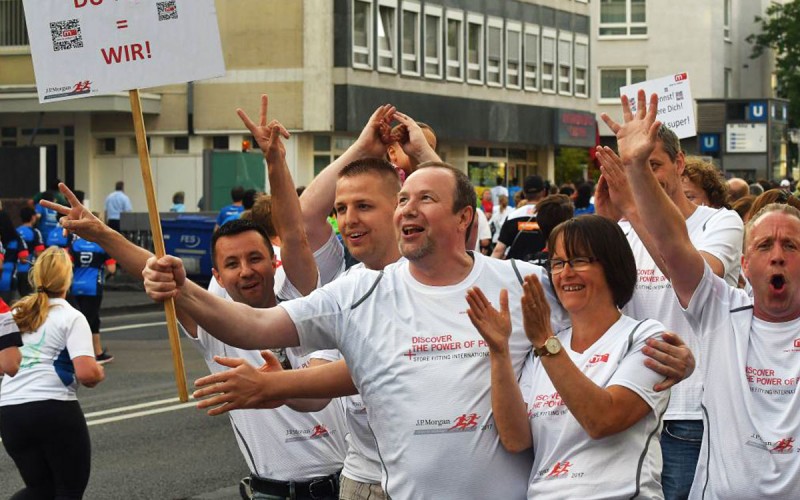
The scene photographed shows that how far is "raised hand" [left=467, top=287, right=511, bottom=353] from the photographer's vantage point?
4.45m

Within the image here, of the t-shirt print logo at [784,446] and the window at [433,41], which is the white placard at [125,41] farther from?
the window at [433,41]

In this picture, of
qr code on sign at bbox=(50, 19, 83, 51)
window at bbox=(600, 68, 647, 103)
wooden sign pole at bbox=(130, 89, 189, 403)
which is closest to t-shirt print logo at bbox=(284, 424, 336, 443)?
wooden sign pole at bbox=(130, 89, 189, 403)

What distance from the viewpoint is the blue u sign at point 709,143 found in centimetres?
3438

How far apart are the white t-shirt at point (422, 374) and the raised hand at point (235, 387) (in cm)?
28

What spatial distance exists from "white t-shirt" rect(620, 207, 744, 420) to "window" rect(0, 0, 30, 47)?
3857cm

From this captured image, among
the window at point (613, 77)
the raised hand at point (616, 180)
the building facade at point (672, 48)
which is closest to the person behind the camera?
the raised hand at point (616, 180)

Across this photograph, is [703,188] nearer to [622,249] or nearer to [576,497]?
[622,249]

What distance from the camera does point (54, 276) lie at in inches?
339

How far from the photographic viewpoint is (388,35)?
145ft

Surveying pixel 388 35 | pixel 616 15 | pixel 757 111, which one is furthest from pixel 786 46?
pixel 757 111

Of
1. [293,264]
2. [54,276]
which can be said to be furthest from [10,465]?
[293,264]

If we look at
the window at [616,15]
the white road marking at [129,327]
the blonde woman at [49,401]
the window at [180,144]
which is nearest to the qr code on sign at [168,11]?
the blonde woman at [49,401]

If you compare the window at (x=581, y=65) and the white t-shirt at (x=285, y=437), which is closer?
the white t-shirt at (x=285, y=437)

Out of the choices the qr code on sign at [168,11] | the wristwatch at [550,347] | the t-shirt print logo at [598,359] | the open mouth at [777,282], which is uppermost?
the qr code on sign at [168,11]
